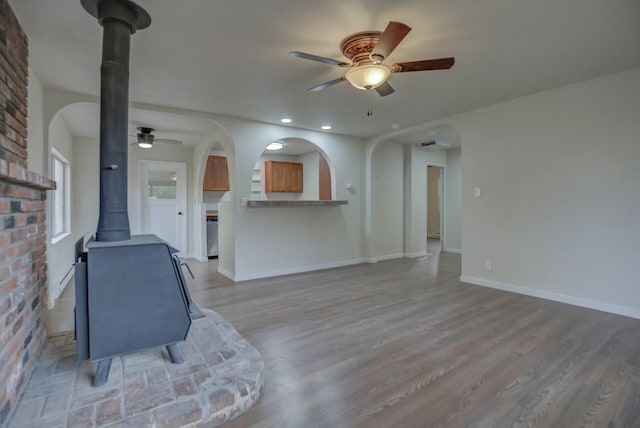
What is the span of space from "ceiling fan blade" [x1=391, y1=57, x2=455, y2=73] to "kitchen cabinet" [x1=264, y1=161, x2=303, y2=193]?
5.09 metres

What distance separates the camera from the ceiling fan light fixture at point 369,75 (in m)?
2.40

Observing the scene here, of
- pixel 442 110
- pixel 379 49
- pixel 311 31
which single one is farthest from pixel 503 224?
pixel 311 31

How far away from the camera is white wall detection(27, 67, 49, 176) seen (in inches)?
103

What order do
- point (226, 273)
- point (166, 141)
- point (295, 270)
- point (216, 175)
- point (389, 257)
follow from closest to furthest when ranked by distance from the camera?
point (226, 273)
point (295, 270)
point (166, 141)
point (389, 257)
point (216, 175)

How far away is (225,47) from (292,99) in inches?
49.9

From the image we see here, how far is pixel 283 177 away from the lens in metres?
7.32

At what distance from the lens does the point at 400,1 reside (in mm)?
1916

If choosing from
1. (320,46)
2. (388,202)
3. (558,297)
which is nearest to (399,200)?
(388,202)

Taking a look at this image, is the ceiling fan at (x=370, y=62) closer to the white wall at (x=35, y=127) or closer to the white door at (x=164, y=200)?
the white wall at (x=35, y=127)

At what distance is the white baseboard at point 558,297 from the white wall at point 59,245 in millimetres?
→ 4869

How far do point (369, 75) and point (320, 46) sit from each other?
46 centimetres

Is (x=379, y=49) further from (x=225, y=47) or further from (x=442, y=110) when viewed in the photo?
(x=442, y=110)

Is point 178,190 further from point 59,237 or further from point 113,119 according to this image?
point 113,119

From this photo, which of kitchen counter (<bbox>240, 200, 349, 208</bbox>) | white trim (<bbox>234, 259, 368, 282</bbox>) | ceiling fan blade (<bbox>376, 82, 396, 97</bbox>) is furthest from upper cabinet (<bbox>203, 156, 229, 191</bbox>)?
ceiling fan blade (<bbox>376, 82, 396, 97</bbox>)
